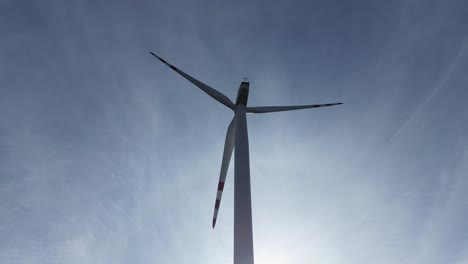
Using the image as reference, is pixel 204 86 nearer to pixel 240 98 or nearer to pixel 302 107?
pixel 240 98

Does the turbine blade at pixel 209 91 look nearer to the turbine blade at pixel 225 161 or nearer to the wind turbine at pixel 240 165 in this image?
the wind turbine at pixel 240 165

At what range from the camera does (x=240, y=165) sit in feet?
69.7

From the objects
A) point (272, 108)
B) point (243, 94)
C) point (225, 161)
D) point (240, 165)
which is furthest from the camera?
point (272, 108)

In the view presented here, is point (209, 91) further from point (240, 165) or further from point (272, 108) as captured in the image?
point (240, 165)

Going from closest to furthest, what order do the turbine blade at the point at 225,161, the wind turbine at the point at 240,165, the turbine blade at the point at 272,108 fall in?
the wind turbine at the point at 240,165, the turbine blade at the point at 225,161, the turbine blade at the point at 272,108

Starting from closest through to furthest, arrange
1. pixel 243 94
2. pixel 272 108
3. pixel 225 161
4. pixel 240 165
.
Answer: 1. pixel 240 165
2. pixel 243 94
3. pixel 225 161
4. pixel 272 108

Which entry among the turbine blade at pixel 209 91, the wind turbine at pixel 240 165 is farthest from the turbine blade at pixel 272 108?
the turbine blade at pixel 209 91

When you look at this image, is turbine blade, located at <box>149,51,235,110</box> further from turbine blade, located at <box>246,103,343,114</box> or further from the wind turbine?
turbine blade, located at <box>246,103,343,114</box>

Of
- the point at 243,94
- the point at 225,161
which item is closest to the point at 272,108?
the point at 243,94

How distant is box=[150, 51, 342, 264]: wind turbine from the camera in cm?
1748

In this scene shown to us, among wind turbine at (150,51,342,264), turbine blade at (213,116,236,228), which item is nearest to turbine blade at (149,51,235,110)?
wind turbine at (150,51,342,264)

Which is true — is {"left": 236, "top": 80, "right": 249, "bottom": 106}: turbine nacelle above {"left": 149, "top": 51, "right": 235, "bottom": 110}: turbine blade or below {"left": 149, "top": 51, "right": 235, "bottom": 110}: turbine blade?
below

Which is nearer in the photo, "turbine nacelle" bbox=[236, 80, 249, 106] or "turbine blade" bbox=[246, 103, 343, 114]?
"turbine nacelle" bbox=[236, 80, 249, 106]

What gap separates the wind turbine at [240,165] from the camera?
57.4 feet
